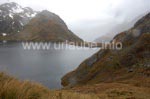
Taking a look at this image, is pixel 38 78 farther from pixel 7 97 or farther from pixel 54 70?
pixel 7 97

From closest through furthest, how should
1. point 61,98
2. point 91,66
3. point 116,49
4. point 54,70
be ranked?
point 61,98, point 116,49, point 91,66, point 54,70

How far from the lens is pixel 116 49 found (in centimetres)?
5059

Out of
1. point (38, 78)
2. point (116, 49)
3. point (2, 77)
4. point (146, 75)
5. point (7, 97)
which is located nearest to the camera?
point (7, 97)

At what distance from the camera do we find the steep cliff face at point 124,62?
41.1m

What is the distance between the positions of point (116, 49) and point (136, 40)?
437 cm

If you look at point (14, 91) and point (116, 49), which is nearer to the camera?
point (14, 91)

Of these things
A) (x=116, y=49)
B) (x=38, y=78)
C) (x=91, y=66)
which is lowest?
(x=38, y=78)

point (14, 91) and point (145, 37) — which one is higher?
point (145, 37)

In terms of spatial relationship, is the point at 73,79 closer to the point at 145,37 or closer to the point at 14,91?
the point at 145,37

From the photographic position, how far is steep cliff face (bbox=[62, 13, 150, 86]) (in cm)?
4106

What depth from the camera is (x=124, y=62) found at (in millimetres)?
45375

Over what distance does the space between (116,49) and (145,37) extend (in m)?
6.61

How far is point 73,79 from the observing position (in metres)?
57.8

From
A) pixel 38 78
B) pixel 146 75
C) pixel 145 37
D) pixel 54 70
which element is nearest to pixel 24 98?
pixel 146 75
